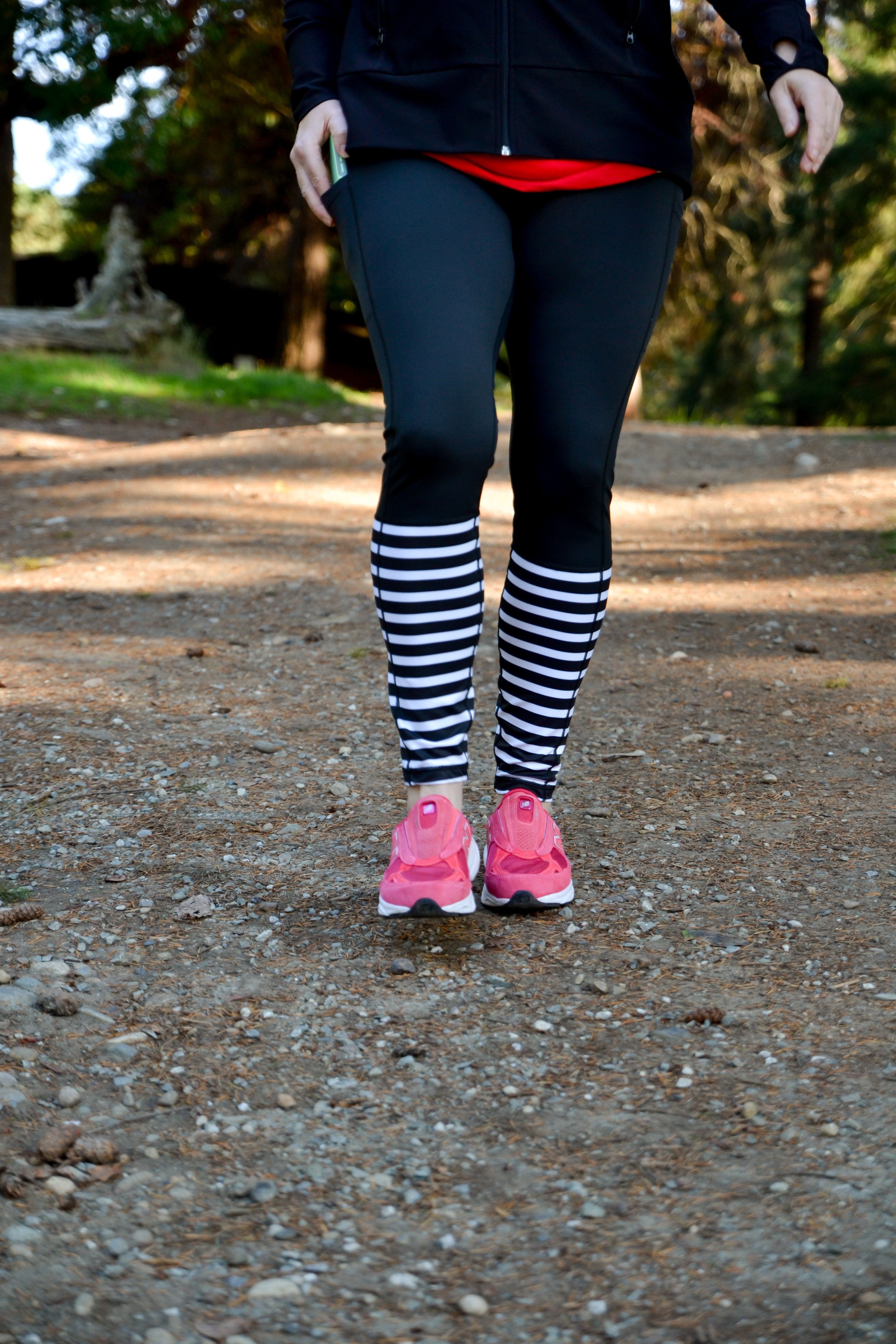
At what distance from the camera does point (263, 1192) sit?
1350 mm

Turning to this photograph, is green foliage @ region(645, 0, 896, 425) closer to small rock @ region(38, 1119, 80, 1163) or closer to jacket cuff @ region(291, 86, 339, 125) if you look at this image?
jacket cuff @ region(291, 86, 339, 125)

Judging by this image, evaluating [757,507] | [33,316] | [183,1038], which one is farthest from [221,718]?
[33,316]

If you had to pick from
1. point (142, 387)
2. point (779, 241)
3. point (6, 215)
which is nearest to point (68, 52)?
point (6, 215)

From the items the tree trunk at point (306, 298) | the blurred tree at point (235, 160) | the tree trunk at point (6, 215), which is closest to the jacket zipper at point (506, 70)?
the blurred tree at point (235, 160)

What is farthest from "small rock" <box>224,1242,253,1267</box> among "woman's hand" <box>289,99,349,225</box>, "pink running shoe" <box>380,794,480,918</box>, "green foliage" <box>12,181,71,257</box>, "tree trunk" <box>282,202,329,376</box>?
"green foliage" <box>12,181,71,257</box>

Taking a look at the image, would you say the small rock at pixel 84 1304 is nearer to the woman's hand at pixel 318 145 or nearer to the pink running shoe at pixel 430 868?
the pink running shoe at pixel 430 868

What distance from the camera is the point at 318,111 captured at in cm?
176

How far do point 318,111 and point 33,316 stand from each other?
9.56 m

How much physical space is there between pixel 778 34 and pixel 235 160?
14401 millimetres

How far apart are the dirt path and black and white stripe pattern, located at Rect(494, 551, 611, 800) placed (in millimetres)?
269

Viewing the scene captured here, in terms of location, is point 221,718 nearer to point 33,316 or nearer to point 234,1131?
point 234,1131

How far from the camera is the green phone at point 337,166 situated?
5.85 feet

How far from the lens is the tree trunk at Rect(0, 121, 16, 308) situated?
41.4 ft

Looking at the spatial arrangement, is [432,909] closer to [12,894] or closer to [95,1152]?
[95,1152]
